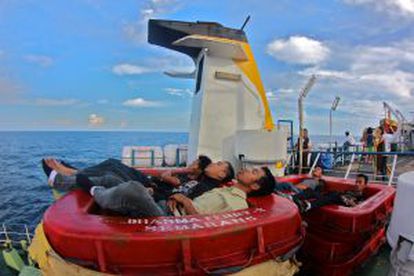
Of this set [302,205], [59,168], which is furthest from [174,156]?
[302,205]

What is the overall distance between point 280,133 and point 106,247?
5.36 metres

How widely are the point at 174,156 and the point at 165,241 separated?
28.4 feet

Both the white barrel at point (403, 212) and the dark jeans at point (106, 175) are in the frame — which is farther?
the dark jeans at point (106, 175)

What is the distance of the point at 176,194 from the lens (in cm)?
307

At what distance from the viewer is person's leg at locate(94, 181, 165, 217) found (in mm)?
2422

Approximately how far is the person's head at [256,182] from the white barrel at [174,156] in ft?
23.9

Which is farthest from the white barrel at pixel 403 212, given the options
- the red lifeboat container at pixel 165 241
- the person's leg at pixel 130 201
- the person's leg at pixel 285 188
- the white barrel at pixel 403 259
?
the person's leg at pixel 285 188

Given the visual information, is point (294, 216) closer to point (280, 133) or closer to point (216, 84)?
point (280, 133)

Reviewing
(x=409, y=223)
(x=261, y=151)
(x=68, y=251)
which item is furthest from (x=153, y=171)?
(x=409, y=223)


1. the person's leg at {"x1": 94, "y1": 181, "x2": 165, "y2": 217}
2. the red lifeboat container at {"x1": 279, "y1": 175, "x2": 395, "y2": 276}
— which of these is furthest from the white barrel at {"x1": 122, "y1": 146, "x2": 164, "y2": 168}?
Answer: the person's leg at {"x1": 94, "y1": 181, "x2": 165, "y2": 217}

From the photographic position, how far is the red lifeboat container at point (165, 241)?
2.12m

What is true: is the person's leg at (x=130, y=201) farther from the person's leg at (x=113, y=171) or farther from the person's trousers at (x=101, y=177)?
the person's leg at (x=113, y=171)

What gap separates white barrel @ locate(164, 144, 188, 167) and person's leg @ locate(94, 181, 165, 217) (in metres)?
8.09

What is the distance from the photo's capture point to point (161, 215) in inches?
103
